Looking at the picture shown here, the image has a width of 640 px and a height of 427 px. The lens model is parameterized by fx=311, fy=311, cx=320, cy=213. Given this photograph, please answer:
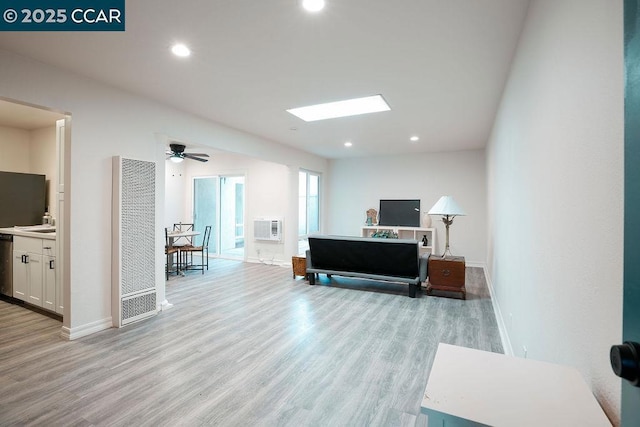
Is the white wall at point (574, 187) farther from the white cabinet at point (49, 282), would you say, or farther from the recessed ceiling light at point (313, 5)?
the white cabinet at point (49, 282)

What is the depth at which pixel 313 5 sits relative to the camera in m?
1.95

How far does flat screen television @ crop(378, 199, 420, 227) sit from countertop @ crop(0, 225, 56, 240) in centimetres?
621

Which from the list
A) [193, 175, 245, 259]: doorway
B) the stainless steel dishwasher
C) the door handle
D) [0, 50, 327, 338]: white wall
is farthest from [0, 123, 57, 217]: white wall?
the door handle

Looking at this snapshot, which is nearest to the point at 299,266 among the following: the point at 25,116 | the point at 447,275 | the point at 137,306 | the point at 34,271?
the point at 447,275

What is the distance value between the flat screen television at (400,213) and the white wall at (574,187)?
209 inches

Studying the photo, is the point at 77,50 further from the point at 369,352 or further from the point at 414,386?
the point at 414,386

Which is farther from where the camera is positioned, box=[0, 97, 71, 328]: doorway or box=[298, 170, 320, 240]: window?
box=[298, 170, 320, 240]: window

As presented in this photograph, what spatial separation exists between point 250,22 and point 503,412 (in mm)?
2469

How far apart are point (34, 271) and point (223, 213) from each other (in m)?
4.31

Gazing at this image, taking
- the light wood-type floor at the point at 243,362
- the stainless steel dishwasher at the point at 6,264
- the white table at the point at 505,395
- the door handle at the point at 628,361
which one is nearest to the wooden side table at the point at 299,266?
the light wood-type floor at the point at 243,362

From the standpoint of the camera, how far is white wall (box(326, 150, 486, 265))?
22.5 ft

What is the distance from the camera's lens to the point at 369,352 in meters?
2.75

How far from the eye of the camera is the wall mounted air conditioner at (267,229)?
7.09 metres

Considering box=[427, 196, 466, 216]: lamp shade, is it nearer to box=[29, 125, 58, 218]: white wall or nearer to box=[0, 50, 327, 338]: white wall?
box=[0, 50, 327, 338]: white wall
